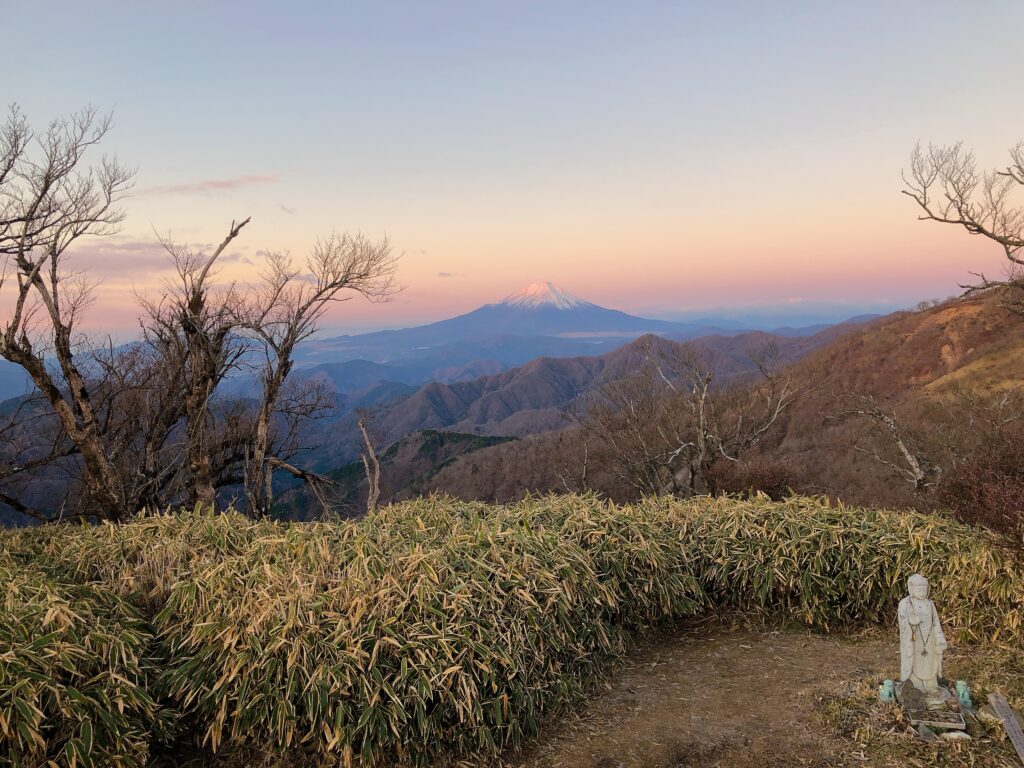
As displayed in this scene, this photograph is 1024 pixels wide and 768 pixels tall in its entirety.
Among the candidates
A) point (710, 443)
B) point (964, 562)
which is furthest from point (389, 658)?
point (710, 443)

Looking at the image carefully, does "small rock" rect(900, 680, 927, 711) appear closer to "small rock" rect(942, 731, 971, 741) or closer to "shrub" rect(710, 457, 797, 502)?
"small rock" rect(942, 731, 971, 741)

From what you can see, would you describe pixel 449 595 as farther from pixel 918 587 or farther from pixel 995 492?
pixel 995 492

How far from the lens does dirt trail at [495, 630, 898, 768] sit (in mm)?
4012

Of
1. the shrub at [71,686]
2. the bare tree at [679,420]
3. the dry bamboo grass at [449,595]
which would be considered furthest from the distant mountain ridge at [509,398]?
the shrub at [71,686]

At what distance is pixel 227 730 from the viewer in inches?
163

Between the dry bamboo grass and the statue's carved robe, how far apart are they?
1.59m

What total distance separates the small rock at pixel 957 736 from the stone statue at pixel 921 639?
24 cm

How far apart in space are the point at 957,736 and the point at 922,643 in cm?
56

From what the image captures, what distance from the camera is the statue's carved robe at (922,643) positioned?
159 inches

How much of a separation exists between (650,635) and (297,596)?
3459mm

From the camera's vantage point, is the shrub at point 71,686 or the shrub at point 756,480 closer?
the shrub at point 71,686

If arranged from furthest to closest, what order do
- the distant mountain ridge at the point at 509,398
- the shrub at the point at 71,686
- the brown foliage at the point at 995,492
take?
the distant mountain ridge at the point at 509,398
the brown foliage at the point at 995,492
the shrub at the point at 71,686

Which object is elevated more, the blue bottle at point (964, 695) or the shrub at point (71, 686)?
the shrub at point (71, 686)

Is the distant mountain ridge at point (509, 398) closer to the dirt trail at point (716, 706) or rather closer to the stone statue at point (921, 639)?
the dirt trail at point (716, 706)
